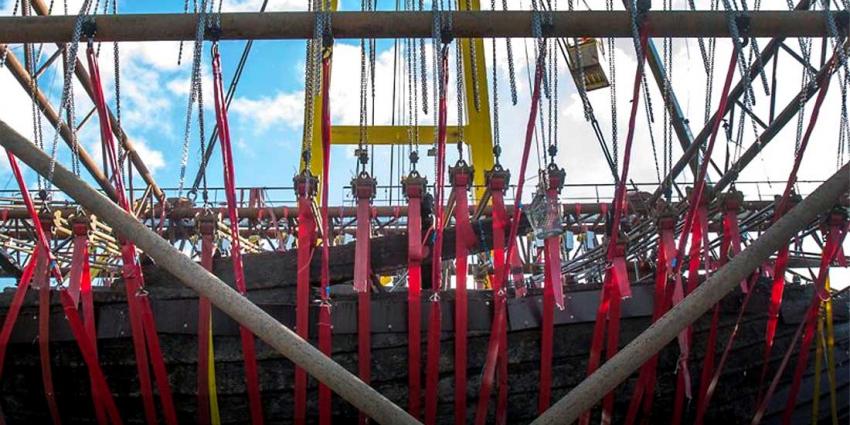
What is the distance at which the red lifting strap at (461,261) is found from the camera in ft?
14.3

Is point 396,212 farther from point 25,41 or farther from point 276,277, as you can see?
point 25,41

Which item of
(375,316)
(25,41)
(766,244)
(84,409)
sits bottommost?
(84,409)

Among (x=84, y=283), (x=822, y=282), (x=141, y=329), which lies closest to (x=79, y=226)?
(x=84, y=283)

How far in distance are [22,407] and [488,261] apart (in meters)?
5.51

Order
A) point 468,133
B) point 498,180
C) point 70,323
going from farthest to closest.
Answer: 1. point 468,133
2. point 498,180
3. point 70,323

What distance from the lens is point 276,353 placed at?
4.57m

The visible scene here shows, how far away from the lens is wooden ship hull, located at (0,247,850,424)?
4527 millimetres

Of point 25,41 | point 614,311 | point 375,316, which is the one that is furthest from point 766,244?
point 25,41

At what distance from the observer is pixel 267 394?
15.2 ft

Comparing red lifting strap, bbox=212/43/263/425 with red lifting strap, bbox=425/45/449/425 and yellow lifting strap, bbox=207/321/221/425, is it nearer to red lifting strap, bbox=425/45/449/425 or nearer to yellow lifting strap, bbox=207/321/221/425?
yellow lifting strap, bbox=207/321/221/425

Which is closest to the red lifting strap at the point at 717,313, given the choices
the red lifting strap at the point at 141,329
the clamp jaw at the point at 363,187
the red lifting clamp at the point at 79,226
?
the clamp jaw at the point at 363,187

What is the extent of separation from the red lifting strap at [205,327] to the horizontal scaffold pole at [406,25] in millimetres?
1143

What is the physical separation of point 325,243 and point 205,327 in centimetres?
86

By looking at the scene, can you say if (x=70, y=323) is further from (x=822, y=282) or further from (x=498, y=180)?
(x=822, y=282)
